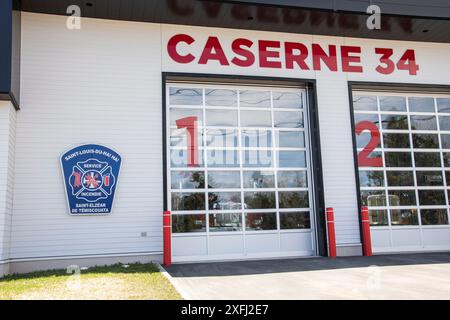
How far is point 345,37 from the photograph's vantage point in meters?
11.9

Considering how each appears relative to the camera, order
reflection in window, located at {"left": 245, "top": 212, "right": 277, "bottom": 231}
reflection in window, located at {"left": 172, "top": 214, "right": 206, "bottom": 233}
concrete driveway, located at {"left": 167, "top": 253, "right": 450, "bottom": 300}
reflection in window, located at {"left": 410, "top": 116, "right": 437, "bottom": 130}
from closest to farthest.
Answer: concrete driveway, located at {"left": 167, "top": 253, "right": 450, "bottom": 300}
reflection in window, located at {"left": 172, "top": 214, "right": 206, "bottom": 233}
reflection in window, located at {"left": 245, "top": 212, "right": 277, "bottom": 231}
reflection in window, located at {"left": 410, "top": 116, "right": 437, "bottom": 130}

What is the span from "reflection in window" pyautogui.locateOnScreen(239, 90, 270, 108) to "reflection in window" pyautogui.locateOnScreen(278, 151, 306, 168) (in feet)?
4.54

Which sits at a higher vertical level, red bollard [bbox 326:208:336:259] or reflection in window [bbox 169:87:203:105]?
reflection in window [bbox 169:87:203:105]

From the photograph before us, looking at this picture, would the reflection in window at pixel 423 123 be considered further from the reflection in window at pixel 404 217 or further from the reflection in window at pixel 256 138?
the reflection in window at pixel 256 138

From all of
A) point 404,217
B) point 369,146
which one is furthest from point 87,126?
point 404,217

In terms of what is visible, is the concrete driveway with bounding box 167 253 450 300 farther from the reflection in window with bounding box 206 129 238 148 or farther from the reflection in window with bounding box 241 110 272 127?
the reflection in window with bounding box 241 110 272 127

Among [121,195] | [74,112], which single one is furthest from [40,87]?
[121,195]

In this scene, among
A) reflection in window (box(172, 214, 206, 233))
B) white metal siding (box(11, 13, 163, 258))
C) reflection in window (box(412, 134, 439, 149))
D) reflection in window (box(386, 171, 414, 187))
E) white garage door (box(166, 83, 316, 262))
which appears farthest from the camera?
reflection in window (box(412, 134, 439, 149))

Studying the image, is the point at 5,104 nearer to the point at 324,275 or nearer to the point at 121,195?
the point at 121,195

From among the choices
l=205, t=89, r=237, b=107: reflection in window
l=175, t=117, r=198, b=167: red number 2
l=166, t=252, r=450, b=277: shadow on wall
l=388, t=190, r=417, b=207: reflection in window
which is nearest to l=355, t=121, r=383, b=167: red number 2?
l=388, t=190, r=417, b=207: reflection in window

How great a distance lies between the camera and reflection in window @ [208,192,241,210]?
10.7 metres

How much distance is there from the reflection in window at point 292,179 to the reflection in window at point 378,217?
6.44ft

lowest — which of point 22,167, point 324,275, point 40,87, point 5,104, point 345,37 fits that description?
point 324,275

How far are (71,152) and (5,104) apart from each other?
168 centimetres
